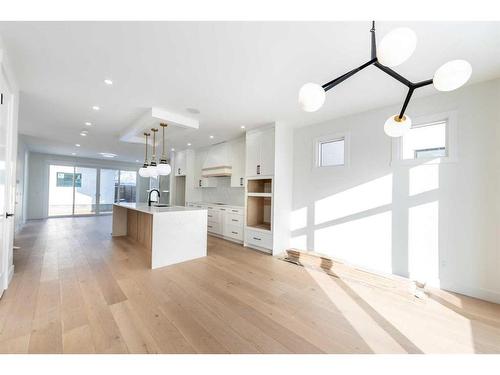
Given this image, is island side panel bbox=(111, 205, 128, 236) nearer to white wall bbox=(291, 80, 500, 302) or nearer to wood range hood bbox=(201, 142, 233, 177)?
wood range hood bbox=(201, 142, 233, 177)

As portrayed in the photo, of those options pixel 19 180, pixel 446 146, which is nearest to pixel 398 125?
pixel 446 146

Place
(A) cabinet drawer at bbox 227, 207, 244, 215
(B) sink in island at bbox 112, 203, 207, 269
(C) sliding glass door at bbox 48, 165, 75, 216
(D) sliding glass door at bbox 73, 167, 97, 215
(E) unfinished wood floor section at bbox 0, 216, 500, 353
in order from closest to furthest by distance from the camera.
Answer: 1. (E) unfinished wood floor section at bbox 0, 216, 500, 353
2. (B) sink in island at bbox 112, 203, 207, 269
3. (A) cabinet drawer at bbox 227, 207, 244, 215
4. (C) sliding glass door at bbox 48, 165, 75, 216
5. (D) sliding glass door at bbox 73, 167, 97, 215

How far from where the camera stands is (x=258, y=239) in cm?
437

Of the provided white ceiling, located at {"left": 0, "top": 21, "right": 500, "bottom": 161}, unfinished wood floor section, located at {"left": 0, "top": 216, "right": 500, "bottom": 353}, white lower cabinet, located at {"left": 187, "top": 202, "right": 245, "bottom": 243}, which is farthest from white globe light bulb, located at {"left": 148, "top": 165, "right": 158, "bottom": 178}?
unfinished wood floor section, located at {"left": 0, "top": 216, "right": 500, "bottom": 353}

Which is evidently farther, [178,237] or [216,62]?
[178,237]

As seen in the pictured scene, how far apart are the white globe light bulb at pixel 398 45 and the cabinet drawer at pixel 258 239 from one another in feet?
11.6

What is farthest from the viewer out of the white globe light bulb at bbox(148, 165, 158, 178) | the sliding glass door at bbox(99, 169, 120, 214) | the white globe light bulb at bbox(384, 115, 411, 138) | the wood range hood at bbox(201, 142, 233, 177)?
the sliding glass door at bbox(99, 169, 120, 214)

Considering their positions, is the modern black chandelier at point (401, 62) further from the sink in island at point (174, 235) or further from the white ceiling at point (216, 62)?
the sink in island at point (174, 235)

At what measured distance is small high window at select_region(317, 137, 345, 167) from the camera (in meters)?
3.85

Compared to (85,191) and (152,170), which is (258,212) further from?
(85,191)

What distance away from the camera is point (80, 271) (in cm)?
298

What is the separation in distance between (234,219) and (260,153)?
5.56 feet

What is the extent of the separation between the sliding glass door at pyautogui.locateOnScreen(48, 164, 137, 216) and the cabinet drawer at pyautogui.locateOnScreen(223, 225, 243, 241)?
25.0 ft
